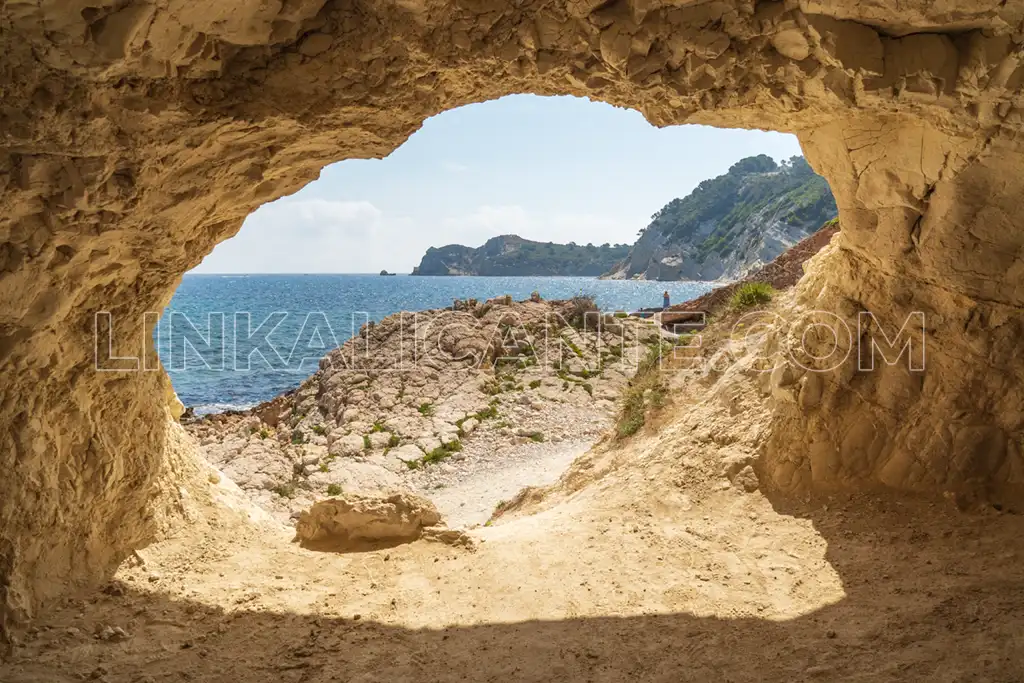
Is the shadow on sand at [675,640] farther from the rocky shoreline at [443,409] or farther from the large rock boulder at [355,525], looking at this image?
the rocky shoreline at [443,409]

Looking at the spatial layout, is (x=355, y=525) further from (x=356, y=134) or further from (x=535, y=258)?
(x=535, y=258)

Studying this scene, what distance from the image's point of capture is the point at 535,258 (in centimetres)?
16862

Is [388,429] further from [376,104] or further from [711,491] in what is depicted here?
[376,104]

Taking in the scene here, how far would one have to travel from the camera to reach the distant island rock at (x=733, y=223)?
7931 cm

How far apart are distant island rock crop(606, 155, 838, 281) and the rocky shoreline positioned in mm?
58252

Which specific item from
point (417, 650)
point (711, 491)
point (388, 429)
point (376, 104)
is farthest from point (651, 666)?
point (388, 429)

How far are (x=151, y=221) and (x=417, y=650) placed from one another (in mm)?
3758

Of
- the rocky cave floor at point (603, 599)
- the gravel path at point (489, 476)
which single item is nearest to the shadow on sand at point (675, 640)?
the rocky cave floor at point (603, 599)

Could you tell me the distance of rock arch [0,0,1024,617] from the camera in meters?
3.60

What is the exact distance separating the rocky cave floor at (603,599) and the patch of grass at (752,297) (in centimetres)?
515

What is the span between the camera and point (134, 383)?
19.3 ft

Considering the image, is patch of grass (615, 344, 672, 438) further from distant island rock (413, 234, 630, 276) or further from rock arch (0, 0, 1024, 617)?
distant island rock (413, 234, 630, 276)

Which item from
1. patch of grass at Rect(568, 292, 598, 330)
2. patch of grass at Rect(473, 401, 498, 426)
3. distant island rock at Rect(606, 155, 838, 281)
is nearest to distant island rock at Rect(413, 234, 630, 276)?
distant island rock at Rect(606, 155, 838, 281)

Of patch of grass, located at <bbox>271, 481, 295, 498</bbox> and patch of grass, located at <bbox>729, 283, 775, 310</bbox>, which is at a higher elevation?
patch of grass, located at <bbox>729, 283, 775, 310</bbox>
